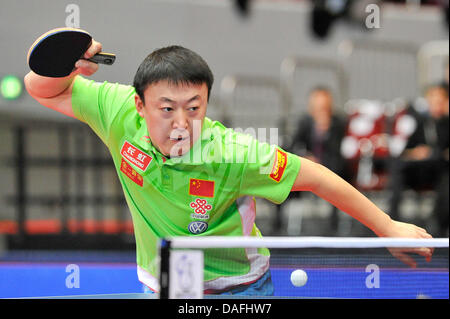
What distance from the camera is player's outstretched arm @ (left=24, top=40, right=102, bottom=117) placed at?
8.03 feet

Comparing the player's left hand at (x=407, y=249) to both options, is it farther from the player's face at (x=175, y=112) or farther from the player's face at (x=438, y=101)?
the player's face at (x=438, y=101)

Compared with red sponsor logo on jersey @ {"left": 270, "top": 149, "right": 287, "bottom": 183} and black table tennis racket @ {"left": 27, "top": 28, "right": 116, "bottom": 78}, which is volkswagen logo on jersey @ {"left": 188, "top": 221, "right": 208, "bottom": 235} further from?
black table tennis racket @ {"left": 27, "top": 28, "right": 116, "bottom": 78}

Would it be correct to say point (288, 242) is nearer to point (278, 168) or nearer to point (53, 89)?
point (278, 168)

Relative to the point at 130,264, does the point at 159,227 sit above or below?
above

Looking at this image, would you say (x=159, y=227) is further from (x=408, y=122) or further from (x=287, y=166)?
(x=408, y=122)

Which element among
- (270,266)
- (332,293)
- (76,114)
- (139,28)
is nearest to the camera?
(332,293)

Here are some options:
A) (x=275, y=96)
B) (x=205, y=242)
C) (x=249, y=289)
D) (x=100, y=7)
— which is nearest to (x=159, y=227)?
(x=249, y=289)

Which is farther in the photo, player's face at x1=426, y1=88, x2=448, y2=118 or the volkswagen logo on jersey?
player's face at x1=426, y1=88, x2=448, y2=118

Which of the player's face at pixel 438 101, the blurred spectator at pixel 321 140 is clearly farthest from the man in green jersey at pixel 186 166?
the player's face at pixel 438 101

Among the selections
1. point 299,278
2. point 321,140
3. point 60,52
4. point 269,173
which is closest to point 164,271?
point 299,278

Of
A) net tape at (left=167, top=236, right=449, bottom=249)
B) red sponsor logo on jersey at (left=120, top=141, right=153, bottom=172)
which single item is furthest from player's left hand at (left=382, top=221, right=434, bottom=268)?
red sponsor logo on jersey at (left=120, top=141, right=153, bottom=172)

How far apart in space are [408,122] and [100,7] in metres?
4.67

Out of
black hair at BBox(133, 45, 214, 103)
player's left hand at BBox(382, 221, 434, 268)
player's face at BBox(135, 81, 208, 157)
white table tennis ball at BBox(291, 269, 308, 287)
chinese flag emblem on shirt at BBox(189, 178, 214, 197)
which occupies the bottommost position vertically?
white table tennis ball at BBox(291, 269, 308, 287)

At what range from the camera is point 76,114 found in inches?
104
